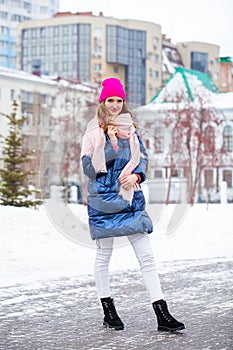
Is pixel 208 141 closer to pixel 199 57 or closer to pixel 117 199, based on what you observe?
pixel 117 199

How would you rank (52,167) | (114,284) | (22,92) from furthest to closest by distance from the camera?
1. (22,92)
2. (52,167)
3. (114,284)

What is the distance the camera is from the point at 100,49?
107 m

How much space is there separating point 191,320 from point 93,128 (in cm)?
166

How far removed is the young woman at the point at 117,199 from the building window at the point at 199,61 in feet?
385

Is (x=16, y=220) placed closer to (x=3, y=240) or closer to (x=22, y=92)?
(x=3, y=240)

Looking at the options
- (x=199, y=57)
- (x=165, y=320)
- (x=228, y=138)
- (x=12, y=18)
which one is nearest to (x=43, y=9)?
(x=12, y=18)

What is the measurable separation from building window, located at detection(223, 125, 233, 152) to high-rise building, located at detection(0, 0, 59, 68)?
78.9m

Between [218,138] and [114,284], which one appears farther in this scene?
[218,138]

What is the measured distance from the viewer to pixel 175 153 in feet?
139

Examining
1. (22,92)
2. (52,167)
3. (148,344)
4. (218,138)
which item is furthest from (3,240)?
(22,92)

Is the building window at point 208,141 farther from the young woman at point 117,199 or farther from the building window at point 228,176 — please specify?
the young woman at point 117,199

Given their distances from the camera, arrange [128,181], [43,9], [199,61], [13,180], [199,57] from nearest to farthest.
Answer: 1. [128,181]
2. [13,180]
3. [199,61]
4. [199,57]
5. [43,9]

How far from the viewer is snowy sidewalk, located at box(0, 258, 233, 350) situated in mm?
5723

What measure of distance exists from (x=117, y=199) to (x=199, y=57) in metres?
120
